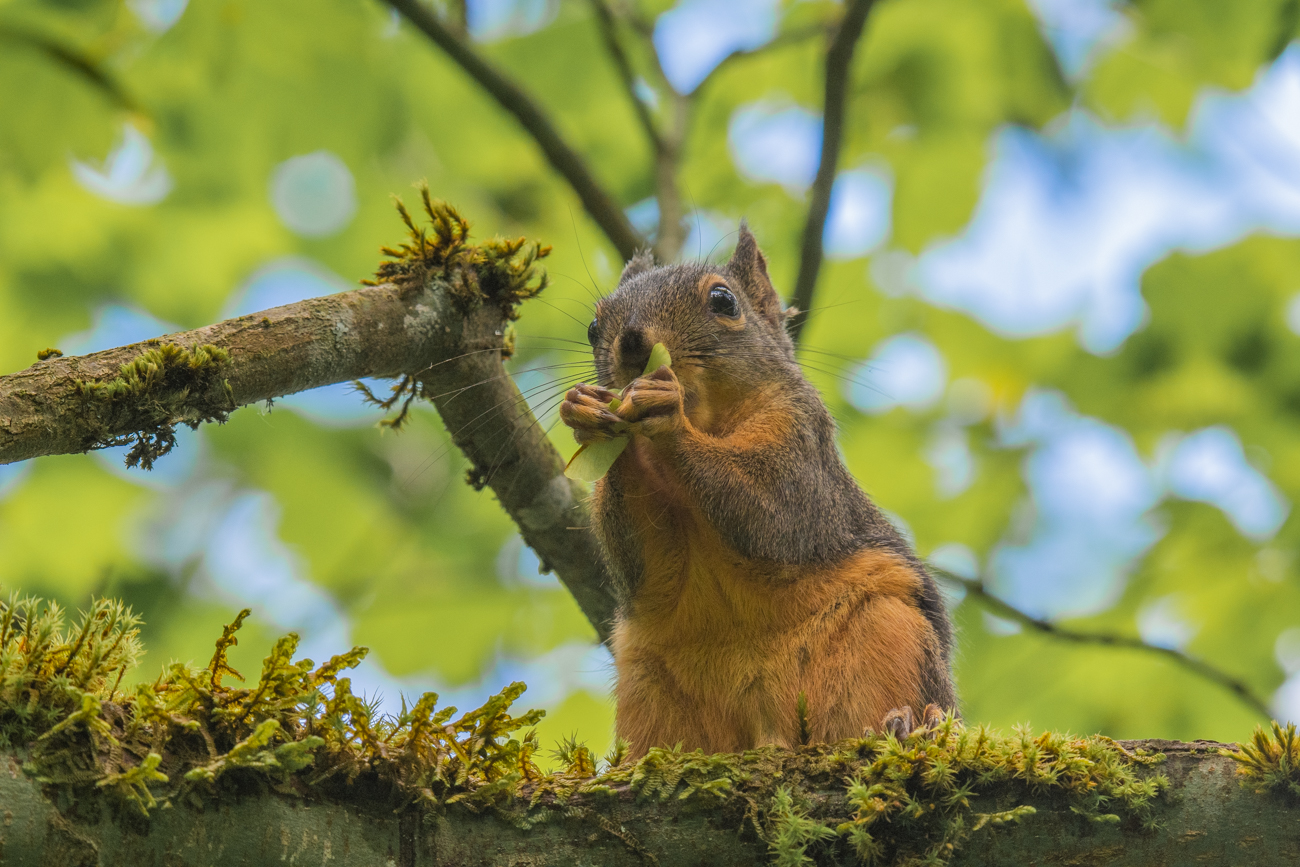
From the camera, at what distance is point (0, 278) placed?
22.2 feet

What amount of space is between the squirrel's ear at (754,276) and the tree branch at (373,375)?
1.13 m

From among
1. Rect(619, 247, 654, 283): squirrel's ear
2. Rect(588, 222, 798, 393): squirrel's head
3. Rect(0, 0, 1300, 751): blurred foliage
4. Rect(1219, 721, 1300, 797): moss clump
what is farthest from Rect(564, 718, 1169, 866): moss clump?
Rect(0, 0, 1300, 751): blurred foliage

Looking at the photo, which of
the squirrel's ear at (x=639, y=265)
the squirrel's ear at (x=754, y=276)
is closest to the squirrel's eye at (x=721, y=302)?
the squirrel's ear at (x=754, y=276)

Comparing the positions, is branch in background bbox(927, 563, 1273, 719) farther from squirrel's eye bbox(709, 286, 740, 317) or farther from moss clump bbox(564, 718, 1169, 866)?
moss clump bbox(564, 718, 1169, 866)

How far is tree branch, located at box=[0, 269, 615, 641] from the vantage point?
217 centimetres

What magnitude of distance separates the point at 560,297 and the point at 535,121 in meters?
1.79

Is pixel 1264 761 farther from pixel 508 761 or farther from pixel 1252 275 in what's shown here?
pixel 1252 275

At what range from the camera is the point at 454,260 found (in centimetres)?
310

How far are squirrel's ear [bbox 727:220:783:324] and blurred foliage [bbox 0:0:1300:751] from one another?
3.83 feet

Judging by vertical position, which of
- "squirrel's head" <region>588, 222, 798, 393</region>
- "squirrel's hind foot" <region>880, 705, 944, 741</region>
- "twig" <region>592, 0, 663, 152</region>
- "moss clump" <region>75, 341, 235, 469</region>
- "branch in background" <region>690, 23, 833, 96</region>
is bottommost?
"squirrel's hind foot" <region>880, 705, 944, 741</region>

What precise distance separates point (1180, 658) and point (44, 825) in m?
4.05

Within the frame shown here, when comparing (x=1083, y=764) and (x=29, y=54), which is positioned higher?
(x=29, y=54)

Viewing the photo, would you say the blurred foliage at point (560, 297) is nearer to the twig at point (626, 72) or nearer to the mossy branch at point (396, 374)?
the twig at point (626, 72)

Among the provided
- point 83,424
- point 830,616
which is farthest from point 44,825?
point 830,616
